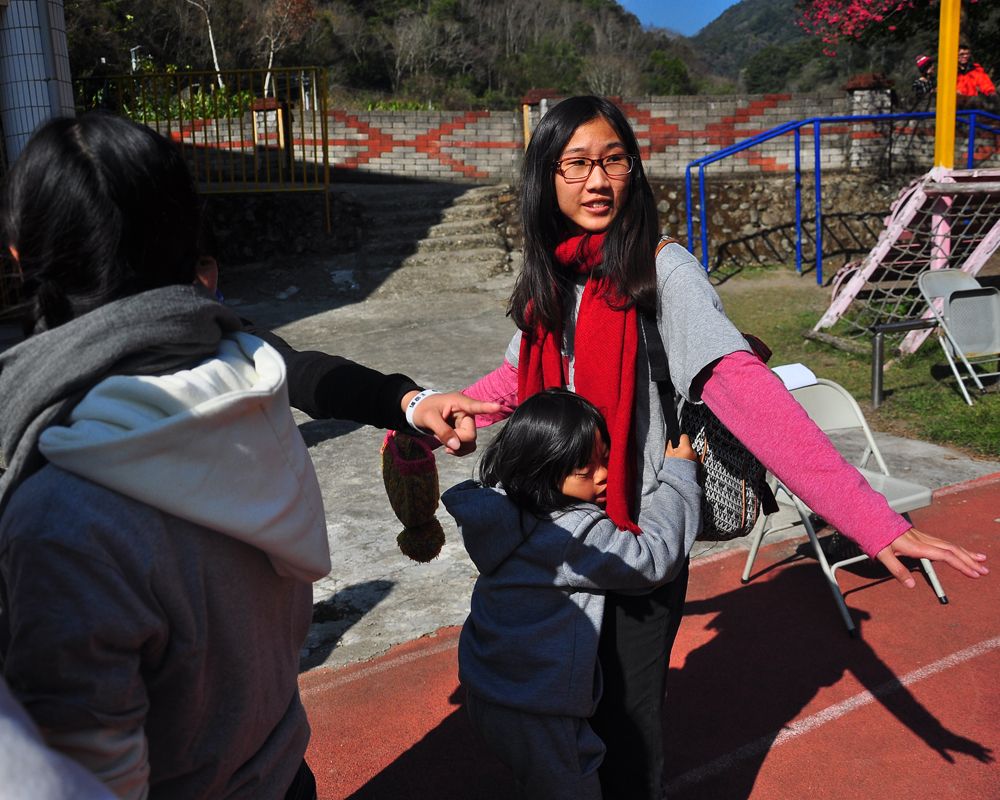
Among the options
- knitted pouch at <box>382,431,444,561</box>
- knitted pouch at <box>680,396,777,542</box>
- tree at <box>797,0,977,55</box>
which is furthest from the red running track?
tree at <box>797,0,977,55</box>

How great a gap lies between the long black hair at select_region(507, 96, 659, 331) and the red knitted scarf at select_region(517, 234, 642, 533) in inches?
1.8

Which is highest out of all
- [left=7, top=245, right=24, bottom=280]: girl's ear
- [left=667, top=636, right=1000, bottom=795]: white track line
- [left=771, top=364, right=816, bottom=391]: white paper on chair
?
[left=7, top=245, right=24, bottom=280]: girl's ear

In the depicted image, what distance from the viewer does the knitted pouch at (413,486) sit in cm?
229

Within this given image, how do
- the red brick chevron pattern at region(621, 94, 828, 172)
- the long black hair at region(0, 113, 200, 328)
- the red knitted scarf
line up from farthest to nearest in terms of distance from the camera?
the red brick chevron pattern at region(621, 94, 828, 172)
the red knitted scarf
the long black hair at region(0, 113, 200, 328)

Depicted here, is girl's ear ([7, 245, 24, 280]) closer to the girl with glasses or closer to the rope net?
the girl with glasses

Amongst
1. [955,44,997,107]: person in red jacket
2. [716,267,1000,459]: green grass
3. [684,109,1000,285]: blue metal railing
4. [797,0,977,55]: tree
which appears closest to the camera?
[716,267,1000,459]: green grass

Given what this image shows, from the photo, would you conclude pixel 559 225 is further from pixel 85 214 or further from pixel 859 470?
pixel 859 470

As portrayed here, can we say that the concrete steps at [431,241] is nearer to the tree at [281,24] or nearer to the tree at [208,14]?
the tree at [208,14]

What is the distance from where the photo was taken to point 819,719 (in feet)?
10.9

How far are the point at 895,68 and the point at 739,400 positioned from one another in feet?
102

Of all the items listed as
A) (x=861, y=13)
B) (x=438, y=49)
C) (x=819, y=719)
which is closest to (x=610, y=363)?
(x=819, y=719)

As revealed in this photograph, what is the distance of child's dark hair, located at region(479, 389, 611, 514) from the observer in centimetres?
202

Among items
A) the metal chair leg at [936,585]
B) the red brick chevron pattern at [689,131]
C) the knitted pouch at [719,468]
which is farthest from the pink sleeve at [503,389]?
the red brick chevron pattern at [689,131]

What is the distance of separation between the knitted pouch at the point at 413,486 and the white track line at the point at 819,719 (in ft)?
4.21
